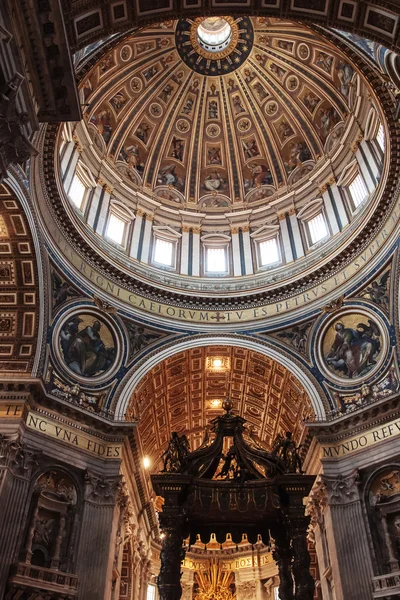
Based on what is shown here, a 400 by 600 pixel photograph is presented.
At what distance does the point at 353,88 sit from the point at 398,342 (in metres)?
11.5

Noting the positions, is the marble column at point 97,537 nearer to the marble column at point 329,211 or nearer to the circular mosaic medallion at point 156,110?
the marble column at point 329,211

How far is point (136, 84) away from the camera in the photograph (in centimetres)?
2698

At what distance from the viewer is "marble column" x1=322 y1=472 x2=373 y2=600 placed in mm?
15602

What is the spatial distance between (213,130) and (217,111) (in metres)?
1.01

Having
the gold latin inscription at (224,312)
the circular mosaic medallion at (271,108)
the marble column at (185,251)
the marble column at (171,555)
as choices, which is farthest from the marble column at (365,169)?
the marble column at (171,555)

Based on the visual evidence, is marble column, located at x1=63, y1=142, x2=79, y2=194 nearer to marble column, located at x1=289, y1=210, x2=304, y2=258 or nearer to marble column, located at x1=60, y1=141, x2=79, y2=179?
marble column, located at x1=60, y1=141, x2=79, y2=179

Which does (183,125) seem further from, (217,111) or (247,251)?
(247,251)

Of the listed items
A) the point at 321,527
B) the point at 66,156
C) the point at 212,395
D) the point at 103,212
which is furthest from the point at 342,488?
→ the point at 66,156

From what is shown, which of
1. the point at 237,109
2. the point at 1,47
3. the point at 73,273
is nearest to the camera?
the point at 1,47

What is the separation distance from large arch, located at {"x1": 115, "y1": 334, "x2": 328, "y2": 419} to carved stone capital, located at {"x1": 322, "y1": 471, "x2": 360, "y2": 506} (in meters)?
2.46

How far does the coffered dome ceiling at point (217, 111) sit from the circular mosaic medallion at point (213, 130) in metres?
0.06

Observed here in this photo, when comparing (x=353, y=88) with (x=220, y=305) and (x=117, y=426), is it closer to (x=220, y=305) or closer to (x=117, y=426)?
(x=220, y=305)

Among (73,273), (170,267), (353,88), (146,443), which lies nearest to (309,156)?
(353,88)

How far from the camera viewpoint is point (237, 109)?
28.7m
